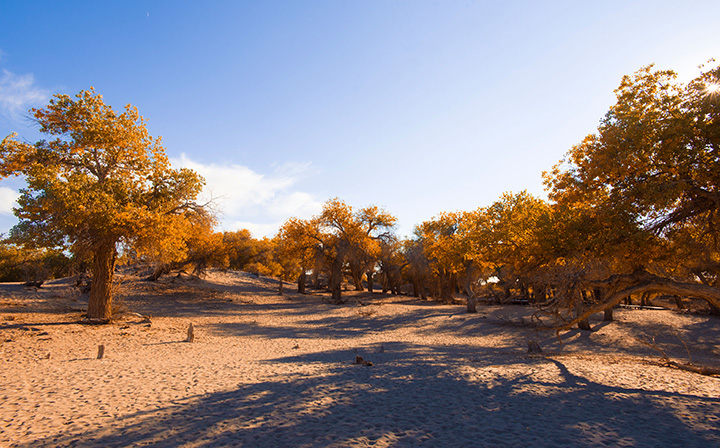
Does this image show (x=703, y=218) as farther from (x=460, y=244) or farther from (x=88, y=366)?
(x=88, y=366)

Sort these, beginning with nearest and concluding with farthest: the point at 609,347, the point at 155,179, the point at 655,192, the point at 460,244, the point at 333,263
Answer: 1. the point at 655,192
2. the point at 609,347
3. the point at 155,179
4. the point at 460,244
5. the point at 333,263

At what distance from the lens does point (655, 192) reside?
8945 millimetres

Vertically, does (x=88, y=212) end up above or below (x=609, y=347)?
above

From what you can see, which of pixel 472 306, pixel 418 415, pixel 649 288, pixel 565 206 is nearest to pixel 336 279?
pixel 472 306

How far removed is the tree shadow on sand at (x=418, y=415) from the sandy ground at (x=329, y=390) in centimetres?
4

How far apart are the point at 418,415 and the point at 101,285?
55.8 ft

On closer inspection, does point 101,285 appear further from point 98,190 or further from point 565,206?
point 565,206

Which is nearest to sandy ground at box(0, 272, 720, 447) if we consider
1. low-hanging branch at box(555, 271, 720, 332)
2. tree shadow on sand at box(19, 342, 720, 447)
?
tree shadow on sand at box(19, 342, 720, 447)

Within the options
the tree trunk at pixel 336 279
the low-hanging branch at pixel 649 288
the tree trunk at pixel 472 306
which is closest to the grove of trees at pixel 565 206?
Answer: the low-hanging branch at pixel 649 288

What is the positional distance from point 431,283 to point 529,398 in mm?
38930

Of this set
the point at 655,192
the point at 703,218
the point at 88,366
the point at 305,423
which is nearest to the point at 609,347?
the point at 703,218

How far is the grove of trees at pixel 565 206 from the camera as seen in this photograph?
30.7 feet

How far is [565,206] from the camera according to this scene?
1306 cm

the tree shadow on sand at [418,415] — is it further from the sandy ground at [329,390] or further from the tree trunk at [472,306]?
the tree trunk at [472,306]
